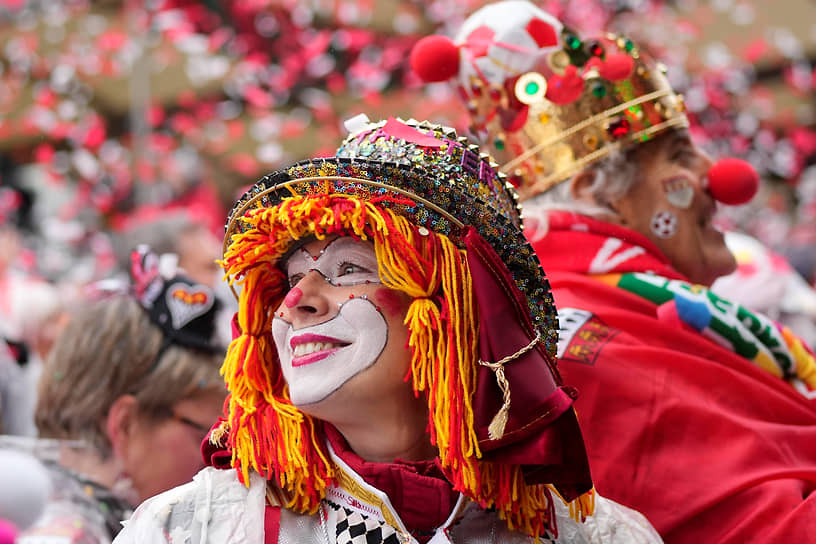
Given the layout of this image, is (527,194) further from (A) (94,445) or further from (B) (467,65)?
(A) (94,445)

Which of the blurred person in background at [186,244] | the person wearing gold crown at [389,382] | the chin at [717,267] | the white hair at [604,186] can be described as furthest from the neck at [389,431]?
the blurred person in background at [186,244]

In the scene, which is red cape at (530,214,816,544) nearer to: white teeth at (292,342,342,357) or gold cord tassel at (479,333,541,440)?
gold cord tassel at (479,333,541,440)

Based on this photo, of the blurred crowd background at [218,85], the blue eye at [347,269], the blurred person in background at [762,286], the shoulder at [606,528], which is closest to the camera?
the blue eye at [347,269]

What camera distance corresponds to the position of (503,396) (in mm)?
1820

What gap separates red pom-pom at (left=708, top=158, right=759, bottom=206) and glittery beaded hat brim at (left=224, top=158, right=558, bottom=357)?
1.13 metres

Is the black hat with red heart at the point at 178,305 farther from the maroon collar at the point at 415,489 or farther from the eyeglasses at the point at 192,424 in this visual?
the maroon collar at the point at 415,489

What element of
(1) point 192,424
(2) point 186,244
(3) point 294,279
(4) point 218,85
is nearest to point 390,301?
(3) point 294,279

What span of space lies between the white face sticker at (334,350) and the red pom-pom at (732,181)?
1450 mm

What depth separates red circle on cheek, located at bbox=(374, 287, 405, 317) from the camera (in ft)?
6.20

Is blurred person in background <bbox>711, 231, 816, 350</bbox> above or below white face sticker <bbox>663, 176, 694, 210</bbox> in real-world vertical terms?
below

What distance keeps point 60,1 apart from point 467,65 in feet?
28.3

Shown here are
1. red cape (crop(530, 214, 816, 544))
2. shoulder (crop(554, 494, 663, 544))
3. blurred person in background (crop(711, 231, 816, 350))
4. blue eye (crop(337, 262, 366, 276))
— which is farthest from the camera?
blurred person in background (crop(711, 231, 816, 350))

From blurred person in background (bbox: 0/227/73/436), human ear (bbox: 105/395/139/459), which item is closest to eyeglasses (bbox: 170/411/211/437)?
human ear (bbox: 105/395/139/459)

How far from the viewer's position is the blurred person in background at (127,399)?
2.69 metres
